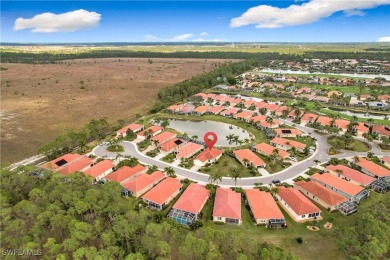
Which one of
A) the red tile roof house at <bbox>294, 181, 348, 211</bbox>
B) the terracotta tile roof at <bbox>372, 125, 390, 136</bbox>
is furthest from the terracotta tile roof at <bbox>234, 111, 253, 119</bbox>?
the red tile roof house at <bbox>294, 181, 348, 211</bbox>

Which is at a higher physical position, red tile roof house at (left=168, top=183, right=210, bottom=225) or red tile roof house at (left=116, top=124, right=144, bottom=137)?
red tile roof house at (left=116, top=124, right=144, bottom=137)

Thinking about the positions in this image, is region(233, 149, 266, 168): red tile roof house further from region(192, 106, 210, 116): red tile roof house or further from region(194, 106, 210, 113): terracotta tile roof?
region(194, 106, 210, 113): terracotta tile roof

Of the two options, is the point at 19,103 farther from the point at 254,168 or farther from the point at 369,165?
the point at 369,165

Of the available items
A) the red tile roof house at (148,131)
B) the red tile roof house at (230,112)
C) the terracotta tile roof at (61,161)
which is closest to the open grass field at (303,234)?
the terracotta tile roof at (61,161)

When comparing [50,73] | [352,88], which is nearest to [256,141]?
[352,88]

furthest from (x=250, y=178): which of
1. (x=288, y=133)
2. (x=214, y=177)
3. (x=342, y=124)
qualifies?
(x=342, y=124)

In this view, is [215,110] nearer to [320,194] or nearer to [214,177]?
[214,177]

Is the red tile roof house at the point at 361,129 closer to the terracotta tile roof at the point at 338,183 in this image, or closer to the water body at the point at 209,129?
the water body at the point at 209,129
